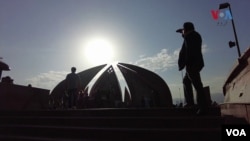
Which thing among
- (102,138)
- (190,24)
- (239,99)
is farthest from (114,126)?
(190,24)

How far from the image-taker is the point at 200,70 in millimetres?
5090

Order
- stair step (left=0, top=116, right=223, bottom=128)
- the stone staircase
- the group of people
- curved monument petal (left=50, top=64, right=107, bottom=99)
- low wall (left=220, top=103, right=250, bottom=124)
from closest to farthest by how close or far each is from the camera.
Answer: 1. low wall (left=220, top=103, right=250, bottom=124)
2. the stone staircase
3. stair step (left=0, top=116, right=223, bottom=128)
4. the group of people
5. curved monument petal (left=50, top=64, right=107, bottom=99)

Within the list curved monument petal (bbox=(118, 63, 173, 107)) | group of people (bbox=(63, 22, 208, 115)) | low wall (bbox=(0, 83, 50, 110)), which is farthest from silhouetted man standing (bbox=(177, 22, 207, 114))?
curved monument petal (bbox=(118, 63, 173, 107))

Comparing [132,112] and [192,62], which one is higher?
[192,62]

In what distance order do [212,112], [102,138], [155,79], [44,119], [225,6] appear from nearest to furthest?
[102,138] → [212,112] → [44,119] → [225,6] → [155,79]

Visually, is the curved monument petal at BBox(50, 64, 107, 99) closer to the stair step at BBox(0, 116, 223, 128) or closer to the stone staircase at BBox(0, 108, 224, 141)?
the stair step at BBox(0, 116, 223, 128)

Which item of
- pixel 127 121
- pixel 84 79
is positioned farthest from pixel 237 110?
pixel 84 79

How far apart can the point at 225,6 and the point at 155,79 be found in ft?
77.3

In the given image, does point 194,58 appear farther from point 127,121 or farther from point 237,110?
point 127,121

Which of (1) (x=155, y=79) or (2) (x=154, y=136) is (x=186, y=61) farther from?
(1) (x=155, y=79)

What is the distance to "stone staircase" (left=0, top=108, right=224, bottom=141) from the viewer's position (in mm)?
3861

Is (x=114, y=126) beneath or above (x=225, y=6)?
beneath

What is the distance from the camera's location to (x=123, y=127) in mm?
4707

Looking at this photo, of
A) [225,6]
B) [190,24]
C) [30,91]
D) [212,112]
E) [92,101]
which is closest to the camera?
[212,112]
